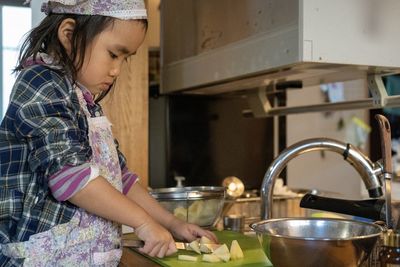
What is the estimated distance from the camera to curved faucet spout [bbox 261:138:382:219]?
0.92m

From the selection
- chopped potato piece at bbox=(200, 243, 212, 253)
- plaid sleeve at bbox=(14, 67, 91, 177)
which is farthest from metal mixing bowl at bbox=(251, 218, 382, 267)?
plaid sleeve at bbox=(14, 67, 91, 177)

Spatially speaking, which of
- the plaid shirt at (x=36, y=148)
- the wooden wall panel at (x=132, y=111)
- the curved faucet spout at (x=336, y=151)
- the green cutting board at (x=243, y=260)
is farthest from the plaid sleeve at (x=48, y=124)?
the wooden wall panel at (x=132, y=111)

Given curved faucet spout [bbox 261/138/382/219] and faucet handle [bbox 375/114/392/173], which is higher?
faucet handle [bbox 375/114/392/173]

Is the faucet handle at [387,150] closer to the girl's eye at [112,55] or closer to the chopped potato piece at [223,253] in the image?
the chopped potato piece at [223,253]

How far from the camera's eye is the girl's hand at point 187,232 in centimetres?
107

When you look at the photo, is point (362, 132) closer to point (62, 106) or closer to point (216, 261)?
point (216, 261)

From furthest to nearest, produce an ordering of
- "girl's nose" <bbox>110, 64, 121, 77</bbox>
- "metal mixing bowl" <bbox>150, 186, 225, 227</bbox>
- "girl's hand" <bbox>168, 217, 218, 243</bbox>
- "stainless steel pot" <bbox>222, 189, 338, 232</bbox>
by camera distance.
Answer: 1. "stainless steel pot" <bbox>222, 189, 338, 232</bbox>
2. "metal mixing bowl" <bbox>150, 186, 225, 227</bbox>
3. "girl's hand" <bbox>168, 217, 218, 243</bbox>
4. "girl's nose" <bbox>110, 64, 121, 77</bbox>

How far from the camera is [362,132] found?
3.01 m

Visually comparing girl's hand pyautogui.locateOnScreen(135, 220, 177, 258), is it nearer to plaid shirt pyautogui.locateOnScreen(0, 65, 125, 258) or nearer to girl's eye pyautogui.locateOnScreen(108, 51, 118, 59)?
plaid shirt pyautogui.locateOnScreen(0, 65, 125, 258)

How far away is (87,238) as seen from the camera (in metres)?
0.87

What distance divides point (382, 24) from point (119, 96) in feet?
2.44

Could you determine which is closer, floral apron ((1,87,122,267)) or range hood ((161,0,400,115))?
floral apron ((1,87,122,267))

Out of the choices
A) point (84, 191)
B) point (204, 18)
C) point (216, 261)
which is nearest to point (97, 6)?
point (84, 191)

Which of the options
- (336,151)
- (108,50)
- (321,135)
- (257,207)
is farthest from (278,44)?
(321,135)
